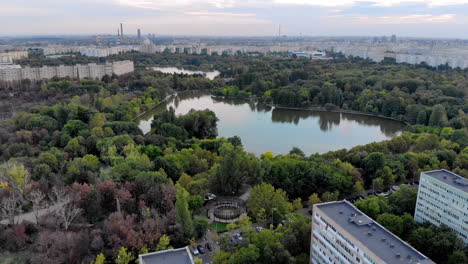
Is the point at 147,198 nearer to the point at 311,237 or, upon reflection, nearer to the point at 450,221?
the point at 311,237

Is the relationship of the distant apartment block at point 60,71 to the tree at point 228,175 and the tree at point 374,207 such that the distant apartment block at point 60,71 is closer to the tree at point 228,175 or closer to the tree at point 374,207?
the tree at point 228,175

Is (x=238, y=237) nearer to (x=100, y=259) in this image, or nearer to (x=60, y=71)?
(x=100, y=259)

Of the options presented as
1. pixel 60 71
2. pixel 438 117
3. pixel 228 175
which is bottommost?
pixel 228 175

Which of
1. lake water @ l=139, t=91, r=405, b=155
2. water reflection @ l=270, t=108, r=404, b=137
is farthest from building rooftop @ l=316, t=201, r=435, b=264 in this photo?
water reflection @ l=270, t=108, r=404, b=137

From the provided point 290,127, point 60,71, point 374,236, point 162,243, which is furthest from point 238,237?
point 60,71

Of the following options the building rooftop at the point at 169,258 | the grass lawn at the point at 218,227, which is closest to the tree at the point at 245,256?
the building rooftop at the point at 169,258

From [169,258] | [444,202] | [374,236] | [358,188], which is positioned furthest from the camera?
[358,188]

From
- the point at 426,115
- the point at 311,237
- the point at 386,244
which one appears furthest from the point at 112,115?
the point at 426,115
